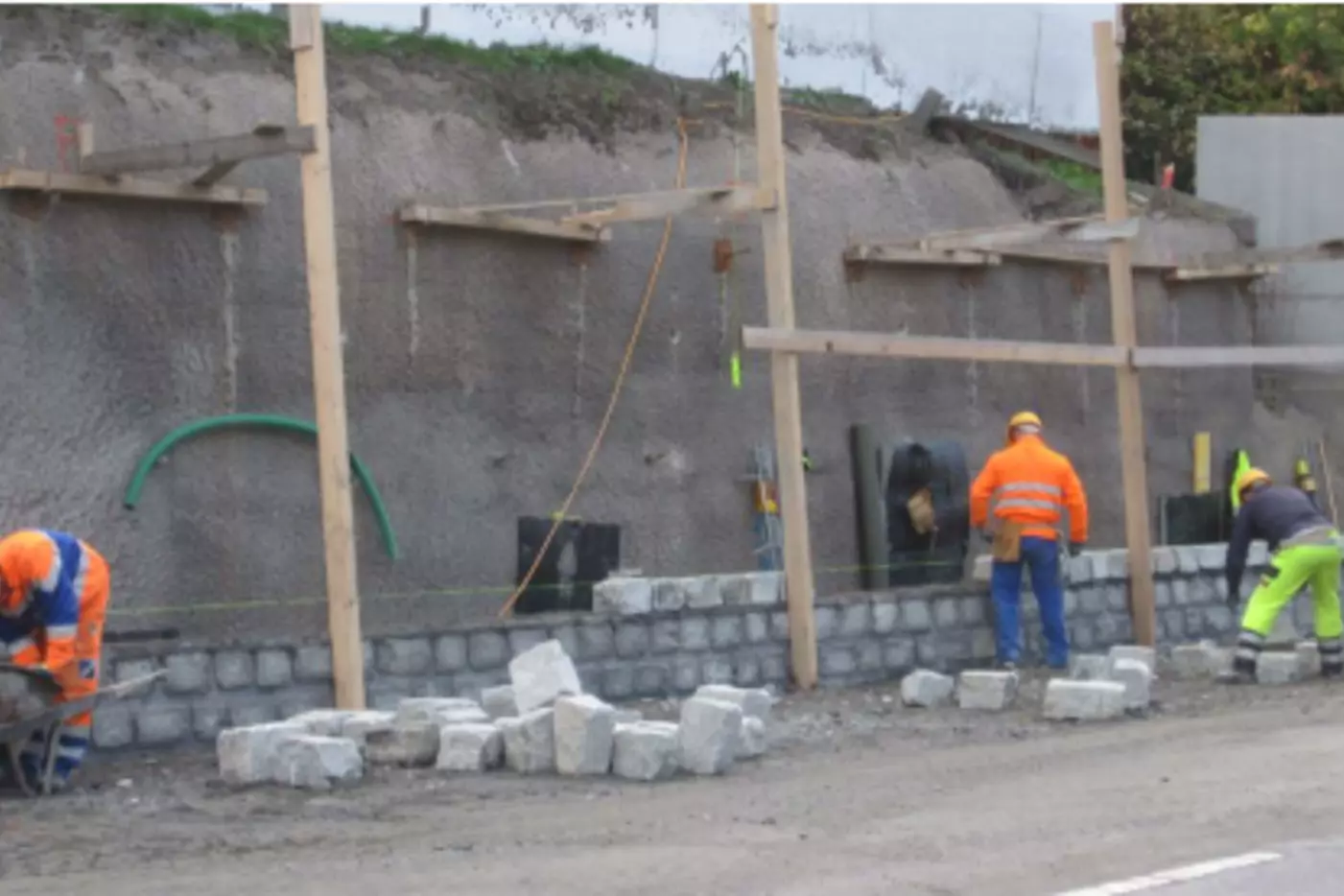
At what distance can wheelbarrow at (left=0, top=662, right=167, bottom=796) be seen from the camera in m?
10.4

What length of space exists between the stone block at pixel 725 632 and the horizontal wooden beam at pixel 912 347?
1716 millimetres

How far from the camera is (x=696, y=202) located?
14.4 metres

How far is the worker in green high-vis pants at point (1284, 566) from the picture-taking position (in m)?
15.5

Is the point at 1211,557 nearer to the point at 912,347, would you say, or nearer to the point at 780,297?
the point at 912,347

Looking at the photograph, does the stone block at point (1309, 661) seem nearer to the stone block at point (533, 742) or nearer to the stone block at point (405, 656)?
the stone block at point (405, 656)

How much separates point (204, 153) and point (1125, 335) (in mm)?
6899

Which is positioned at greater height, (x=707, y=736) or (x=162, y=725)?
(x=162, y=725)

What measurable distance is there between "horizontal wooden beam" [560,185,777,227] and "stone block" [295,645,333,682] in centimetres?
396

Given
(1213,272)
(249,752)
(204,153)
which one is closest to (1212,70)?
(1213,272)

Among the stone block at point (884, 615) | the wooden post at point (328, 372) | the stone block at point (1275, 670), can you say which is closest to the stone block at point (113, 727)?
the wooden post at point (328, 372)

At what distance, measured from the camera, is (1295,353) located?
1639cm

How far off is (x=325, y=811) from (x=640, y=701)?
4.00 m

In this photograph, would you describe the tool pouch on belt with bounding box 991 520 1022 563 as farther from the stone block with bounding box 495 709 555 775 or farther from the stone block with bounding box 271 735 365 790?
the stone block with bounding box 271 735 365 790

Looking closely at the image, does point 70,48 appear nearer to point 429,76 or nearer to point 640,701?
point 429,76
